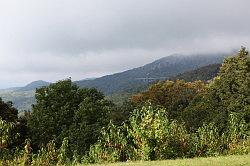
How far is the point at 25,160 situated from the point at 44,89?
32.1m

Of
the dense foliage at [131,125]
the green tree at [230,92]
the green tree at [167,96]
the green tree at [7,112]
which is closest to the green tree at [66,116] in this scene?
the dense foliage at [131,125]

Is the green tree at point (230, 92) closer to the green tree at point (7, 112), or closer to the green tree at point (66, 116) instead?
the green tree at point (66, 116)

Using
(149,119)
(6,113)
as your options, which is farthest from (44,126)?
(149,119)

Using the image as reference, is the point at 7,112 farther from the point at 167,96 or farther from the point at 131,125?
the point at 167,96

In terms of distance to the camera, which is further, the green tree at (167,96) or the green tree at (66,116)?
the green tree at (167,96)

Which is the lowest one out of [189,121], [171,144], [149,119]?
[189,121]

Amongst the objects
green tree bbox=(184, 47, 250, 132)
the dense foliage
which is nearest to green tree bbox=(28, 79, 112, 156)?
the dense foliage

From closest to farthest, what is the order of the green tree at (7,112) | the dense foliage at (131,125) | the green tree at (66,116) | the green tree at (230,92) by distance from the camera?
the dense foliage at (131,125) → the green tree at (66,116) → the green tree at (7,112) → the green tree at (230,92)

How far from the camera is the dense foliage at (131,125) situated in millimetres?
25359

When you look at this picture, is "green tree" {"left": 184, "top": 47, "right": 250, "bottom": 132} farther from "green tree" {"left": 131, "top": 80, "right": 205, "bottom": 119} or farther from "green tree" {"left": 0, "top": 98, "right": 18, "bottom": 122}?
"green tree" {"left": 131, "top": 80, "right": 205, "bottom": 119}

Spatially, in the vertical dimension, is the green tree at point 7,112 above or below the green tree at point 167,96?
above

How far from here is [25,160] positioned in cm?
2236

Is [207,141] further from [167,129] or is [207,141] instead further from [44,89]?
[44,89]

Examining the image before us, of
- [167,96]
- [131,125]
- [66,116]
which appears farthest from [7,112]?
[167,96]
